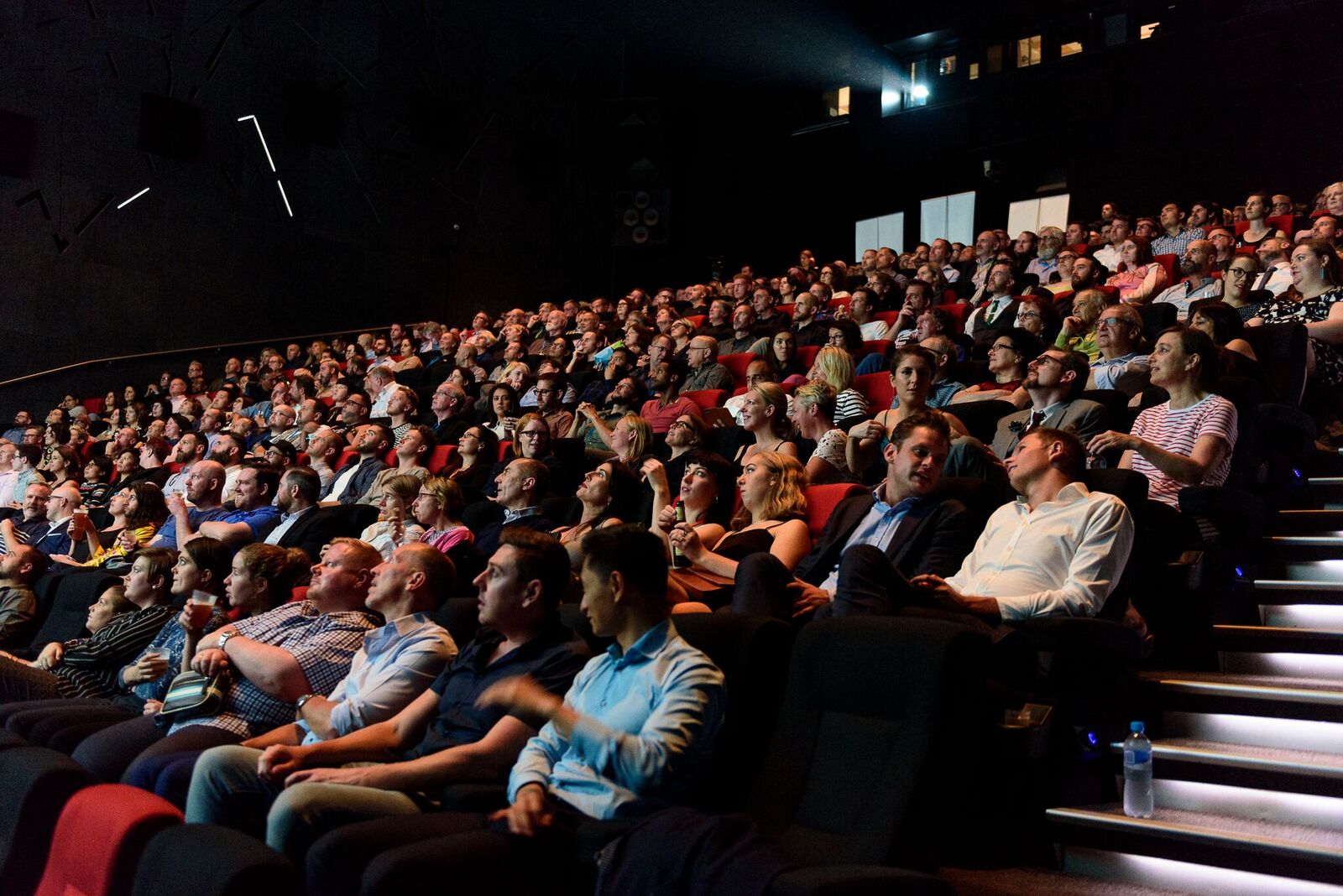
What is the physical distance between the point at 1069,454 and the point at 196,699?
203 centimetres

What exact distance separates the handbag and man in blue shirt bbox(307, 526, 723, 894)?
0.95 m

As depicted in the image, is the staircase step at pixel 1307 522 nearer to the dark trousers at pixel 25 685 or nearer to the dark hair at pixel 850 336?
the dark hair at pixel 850 336

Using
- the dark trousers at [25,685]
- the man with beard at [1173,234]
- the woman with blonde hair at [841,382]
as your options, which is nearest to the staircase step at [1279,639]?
the woman with blonde hair at [841,382]

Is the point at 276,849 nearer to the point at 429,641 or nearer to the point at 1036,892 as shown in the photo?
the point at 429,641

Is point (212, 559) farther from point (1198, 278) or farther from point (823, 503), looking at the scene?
point (1198, 278)

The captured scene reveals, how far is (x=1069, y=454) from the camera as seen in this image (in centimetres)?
249

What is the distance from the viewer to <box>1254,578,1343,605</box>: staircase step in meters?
2.66

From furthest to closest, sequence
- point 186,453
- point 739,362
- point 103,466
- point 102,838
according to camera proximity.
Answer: point 103,466 < point 186,453 < point 739,362 < point 102,838

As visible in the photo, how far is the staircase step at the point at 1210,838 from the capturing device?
180cm

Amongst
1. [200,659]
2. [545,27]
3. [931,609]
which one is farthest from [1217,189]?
[200,659]

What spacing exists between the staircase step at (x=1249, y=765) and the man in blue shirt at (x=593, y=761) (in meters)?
0.98

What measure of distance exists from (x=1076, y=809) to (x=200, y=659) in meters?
1.91

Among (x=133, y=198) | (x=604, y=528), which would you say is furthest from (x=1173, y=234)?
(x=133, y=198)

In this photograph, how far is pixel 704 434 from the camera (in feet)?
13.9
